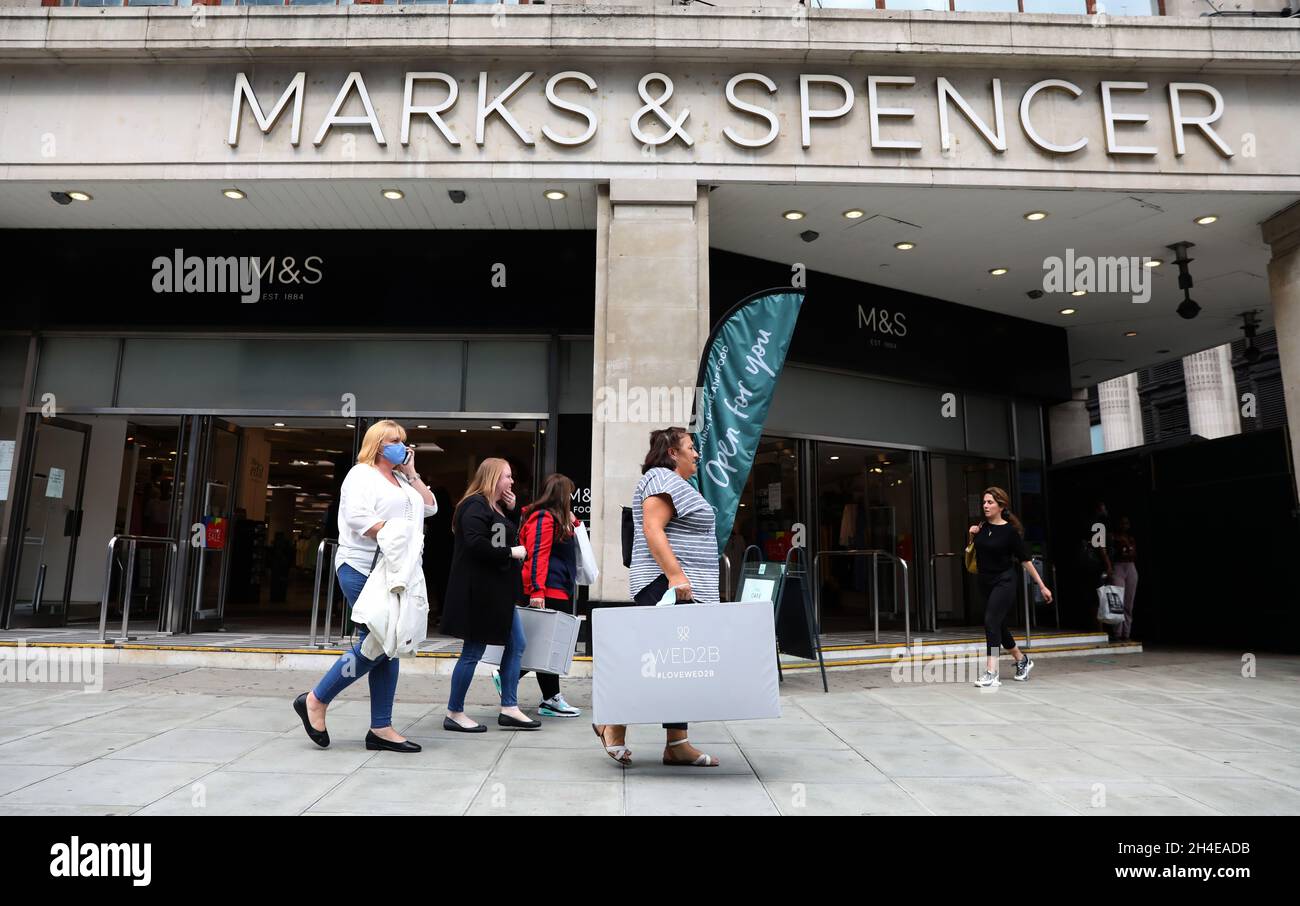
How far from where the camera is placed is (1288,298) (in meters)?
8.84

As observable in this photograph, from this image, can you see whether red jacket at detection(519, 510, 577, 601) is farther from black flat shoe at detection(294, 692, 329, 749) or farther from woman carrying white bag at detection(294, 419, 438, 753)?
black flat shoe at detection(294, 692, 329, 749)

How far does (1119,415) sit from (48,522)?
28542 mm

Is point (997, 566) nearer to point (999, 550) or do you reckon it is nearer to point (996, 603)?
point (999, 550)

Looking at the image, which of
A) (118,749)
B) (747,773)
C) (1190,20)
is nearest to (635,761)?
→ (747,773)

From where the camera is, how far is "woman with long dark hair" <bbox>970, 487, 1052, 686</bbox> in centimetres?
716

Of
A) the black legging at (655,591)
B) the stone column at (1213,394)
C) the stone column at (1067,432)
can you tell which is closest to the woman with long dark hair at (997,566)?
the black legging at (655,591)

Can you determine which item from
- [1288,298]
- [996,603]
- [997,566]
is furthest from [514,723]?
[1288,298]

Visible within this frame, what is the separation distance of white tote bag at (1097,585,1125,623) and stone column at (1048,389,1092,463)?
11.9 feet

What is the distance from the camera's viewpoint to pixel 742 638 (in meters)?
3.86

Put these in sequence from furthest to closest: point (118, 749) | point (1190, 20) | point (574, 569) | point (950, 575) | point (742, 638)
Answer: point (950, 575) < point (1190, 20) < point (574, 569) < point (118, 749) < point (742, 638)

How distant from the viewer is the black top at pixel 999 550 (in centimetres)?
727

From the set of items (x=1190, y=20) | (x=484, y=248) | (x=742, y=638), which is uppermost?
(x=1190, y=20)
